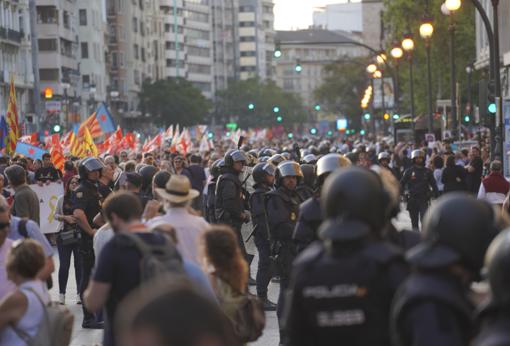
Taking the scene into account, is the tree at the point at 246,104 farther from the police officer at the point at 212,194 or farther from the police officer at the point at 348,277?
the police officer at the point at 348,277

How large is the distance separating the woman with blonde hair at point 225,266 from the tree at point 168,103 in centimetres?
13472

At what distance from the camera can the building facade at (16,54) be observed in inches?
3647

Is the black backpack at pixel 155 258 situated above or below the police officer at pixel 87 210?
above

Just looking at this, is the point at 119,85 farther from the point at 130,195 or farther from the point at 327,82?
the point at 130,195

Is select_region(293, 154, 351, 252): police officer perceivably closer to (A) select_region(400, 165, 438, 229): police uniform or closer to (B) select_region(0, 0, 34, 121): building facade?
(A) select_region(400, 165, 438, 229): police uniform

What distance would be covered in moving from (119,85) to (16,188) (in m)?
124

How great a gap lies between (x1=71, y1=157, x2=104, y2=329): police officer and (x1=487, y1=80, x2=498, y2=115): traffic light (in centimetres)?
1610

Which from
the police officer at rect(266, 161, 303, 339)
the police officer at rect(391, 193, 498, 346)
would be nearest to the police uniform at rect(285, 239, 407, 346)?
the police officer at rect(391, 193, 498, 346)

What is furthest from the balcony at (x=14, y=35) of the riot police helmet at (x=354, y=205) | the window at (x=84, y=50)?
the riot police helmet at (x=354, y=205)

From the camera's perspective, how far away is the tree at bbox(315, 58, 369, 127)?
14416 centimetres

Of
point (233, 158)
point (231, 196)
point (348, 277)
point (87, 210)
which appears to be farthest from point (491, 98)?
point (348, 277)

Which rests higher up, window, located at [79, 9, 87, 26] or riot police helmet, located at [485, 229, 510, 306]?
window, located at [79, 9, 87, 26]

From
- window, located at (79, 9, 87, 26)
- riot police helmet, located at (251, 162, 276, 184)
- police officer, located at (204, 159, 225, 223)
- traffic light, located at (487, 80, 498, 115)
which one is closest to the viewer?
riot police helmet, located at (251, 162, 276, 184)

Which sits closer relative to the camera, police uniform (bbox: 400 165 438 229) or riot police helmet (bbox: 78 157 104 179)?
riot police helmet (bbox: 78 157 104 179)
